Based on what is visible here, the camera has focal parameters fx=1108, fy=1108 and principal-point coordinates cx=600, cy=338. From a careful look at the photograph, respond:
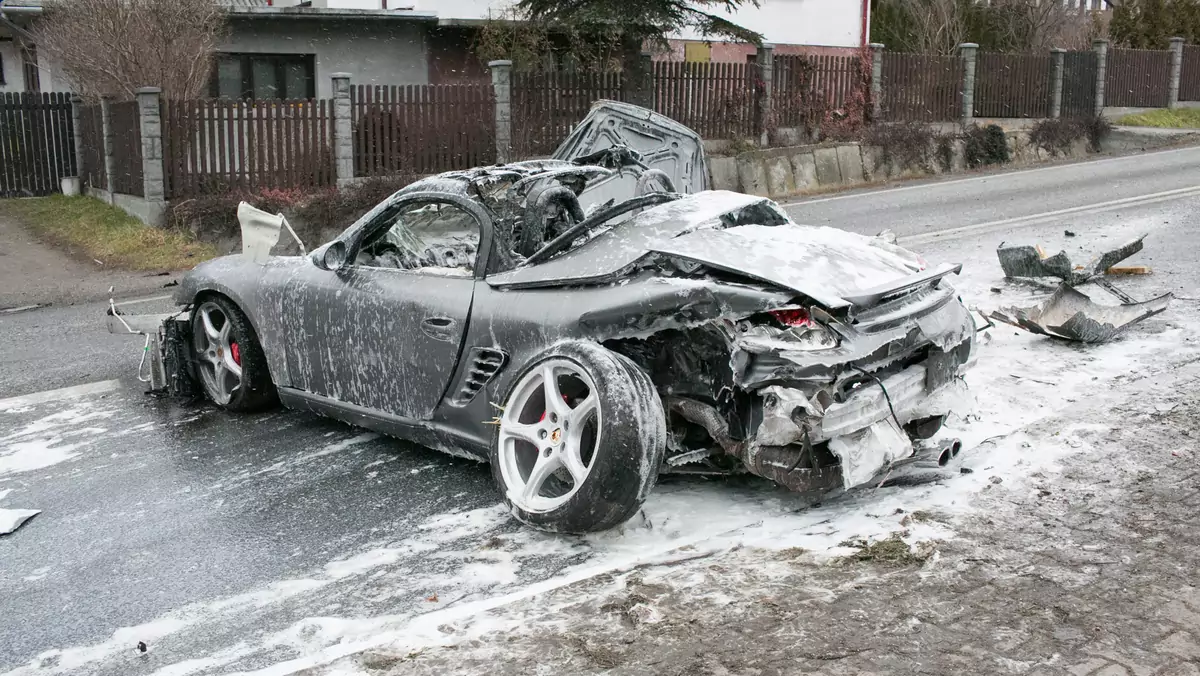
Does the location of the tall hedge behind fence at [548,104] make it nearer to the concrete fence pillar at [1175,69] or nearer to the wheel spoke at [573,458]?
the wheel spoke at [573,458]

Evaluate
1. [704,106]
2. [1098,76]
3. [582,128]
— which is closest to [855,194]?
[704,106]

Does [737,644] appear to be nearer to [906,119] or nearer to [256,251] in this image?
Answer: [256,251]

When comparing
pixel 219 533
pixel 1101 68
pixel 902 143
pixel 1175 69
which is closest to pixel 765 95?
pixel 902 143

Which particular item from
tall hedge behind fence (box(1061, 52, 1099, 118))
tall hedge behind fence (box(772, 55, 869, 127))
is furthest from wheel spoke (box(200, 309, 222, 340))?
tall hedge behind fence (box(1061, 52, 1099, 118))

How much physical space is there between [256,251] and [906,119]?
Result: 19275mm

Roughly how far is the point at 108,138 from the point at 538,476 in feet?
51.2

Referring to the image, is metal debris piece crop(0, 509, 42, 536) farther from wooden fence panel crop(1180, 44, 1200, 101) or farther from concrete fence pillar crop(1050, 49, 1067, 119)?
wooden fence panel crop(1180, 44, 1200, 101)

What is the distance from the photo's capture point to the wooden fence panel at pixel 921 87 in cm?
2312

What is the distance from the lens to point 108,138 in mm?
17672

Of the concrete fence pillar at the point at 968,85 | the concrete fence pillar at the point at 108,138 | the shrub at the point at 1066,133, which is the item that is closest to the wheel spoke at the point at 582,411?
the concrete fence pillar at the point at 108,138

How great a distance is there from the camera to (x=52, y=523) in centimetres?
497

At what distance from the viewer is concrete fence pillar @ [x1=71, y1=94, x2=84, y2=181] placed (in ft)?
64.5

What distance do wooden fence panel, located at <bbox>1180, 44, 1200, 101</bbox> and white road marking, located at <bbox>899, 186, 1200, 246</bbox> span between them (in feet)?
52.4

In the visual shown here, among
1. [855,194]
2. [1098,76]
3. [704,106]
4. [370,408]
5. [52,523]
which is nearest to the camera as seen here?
[52,523]
